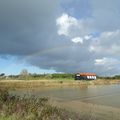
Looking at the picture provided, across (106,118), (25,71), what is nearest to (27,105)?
(106,118)

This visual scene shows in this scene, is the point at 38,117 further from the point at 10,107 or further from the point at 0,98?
the point at 0,98

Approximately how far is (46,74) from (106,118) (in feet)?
308

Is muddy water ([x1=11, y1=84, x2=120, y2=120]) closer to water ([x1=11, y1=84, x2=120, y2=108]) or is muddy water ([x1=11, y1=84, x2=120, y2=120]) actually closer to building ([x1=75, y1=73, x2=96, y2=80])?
water ([x1=11, y1=84, x2=120, y2=108])

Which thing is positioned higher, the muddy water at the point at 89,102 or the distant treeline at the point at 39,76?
the distant treeline at the point at 39,76

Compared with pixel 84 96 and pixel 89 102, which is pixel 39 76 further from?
pixel 89 102

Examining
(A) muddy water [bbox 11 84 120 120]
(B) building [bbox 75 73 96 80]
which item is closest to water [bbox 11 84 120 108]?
(A) muddy water [bbox 11 84 120 120]

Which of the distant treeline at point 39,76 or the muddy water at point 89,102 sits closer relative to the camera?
the muddy water at point 89,102

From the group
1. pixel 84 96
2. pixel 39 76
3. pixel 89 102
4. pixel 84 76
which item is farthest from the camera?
pixel 84 76

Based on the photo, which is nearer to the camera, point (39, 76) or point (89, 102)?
point (89, 102)

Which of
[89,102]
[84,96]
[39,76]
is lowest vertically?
[89,102]

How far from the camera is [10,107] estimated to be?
11.9 meters

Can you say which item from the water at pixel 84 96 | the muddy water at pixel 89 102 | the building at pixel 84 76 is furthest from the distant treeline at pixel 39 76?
the muddy water at pixel 89 102

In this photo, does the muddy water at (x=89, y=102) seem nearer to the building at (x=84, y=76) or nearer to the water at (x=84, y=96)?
the water at (x=84, y=96)

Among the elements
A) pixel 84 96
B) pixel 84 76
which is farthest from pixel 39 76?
pixel 84 96
